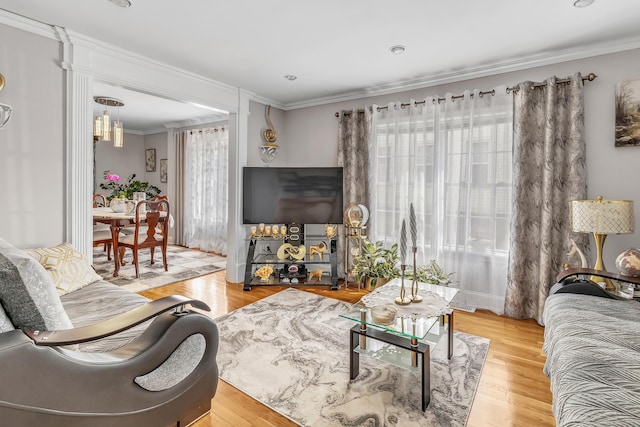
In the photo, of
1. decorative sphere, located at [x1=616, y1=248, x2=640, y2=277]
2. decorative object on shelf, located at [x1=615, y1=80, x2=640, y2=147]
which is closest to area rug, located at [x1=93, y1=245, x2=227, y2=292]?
decorative sphere, located at [x1=616, y1=248, x2=640, y2=277]

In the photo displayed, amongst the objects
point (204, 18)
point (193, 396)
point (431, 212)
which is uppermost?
point (204, 18)

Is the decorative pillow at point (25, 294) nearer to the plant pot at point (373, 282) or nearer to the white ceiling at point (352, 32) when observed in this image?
the white ceiling at point (352, 32)

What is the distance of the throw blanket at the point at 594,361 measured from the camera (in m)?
1.04

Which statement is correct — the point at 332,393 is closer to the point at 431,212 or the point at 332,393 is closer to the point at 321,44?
the point at 431,212

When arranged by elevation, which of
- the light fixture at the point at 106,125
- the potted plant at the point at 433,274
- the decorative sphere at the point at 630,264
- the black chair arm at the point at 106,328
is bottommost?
the potted plant at the point at 433,274

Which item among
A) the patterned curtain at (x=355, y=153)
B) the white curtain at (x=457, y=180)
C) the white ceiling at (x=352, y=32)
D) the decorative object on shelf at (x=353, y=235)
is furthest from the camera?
the patterned curtain at (x=355, y=153)

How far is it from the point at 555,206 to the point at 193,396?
3.20 metres

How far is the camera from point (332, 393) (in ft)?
6.61

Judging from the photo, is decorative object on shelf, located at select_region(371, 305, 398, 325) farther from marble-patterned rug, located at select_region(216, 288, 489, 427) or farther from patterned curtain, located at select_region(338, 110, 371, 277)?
patterned curtain, located at select_region(338, 110, 371, 277)

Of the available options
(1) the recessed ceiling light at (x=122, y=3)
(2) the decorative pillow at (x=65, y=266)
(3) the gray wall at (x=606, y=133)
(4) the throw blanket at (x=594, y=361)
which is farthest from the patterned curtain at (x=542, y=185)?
(2) the decorative pillow at (x=65, y=266)

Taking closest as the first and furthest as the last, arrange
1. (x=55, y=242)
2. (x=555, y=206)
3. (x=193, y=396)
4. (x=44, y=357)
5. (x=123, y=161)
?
(x=44, y=357) < (x=193, y=396) < (x=55, y=242) < (x=555, y=206) < (x=123, y=161)

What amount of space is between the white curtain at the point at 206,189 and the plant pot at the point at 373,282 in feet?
9.98

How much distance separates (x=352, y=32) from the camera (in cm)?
261

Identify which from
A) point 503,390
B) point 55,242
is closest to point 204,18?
point 55,242
